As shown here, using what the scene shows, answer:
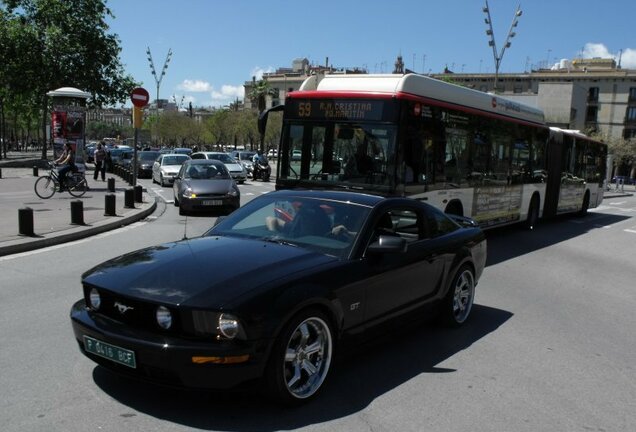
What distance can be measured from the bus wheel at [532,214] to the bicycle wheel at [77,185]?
13849 mm

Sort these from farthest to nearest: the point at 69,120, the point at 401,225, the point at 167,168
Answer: the point at 167,168, the point at 69,120, the point at 401,225

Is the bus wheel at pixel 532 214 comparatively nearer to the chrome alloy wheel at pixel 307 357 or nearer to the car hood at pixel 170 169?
the chrome alloy wheel at pixel 307 357

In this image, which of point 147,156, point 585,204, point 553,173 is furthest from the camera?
point 147,156

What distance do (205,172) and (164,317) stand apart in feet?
45.3

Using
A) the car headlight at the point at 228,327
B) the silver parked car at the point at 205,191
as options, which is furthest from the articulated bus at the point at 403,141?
the silver parked car at the point at 205,191

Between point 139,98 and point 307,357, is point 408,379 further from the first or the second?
point 139,98

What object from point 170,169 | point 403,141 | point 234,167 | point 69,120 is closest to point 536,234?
point 403,141

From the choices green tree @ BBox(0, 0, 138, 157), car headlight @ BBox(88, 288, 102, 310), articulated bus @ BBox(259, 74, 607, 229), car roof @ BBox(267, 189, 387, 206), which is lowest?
car headlight @ BBox(88, 288, 102, 310)

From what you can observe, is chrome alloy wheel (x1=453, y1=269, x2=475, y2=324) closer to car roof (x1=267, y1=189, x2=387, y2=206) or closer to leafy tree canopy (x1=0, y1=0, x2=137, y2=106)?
car roof (x1=267, y1=189, x2=387, y2=206)

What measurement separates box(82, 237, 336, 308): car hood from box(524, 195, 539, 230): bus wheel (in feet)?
40.7

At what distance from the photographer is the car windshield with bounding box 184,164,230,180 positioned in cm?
1675

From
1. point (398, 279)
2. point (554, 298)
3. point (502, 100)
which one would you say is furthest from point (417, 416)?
point (502, 100)

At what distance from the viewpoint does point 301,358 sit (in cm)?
388

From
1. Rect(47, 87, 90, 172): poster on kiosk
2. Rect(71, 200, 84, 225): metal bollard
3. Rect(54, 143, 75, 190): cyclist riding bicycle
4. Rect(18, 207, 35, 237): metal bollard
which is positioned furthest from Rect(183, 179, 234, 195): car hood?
Rect(47, 87, 90, 172): poster on kiosk
